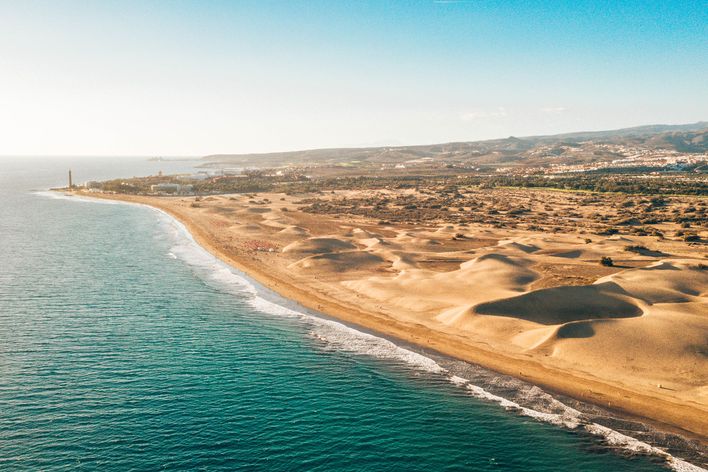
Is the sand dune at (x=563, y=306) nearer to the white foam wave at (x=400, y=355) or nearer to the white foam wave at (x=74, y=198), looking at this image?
the white foam wave at (x=400, y=355)

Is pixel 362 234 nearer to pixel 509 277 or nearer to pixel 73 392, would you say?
pixel 509 277

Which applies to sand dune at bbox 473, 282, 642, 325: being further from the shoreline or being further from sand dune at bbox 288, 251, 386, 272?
sand dune at bbox 288, 251, 386, 272

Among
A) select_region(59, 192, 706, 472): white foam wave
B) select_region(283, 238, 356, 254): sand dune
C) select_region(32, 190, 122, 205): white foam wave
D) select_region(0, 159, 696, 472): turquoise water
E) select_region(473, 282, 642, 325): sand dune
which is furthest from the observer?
select_region(32, 190, 122, 205): white foam wave

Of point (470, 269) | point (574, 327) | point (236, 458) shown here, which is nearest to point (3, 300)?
point (236, 458)

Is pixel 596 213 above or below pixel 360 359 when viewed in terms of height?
above

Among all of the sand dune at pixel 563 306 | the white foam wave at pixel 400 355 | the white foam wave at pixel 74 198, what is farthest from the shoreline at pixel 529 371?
the white foam wave at pixel 74 198

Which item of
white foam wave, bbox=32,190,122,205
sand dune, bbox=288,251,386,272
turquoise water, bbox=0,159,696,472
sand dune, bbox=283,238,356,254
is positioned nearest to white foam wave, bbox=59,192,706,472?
turquoise water, bbox=0,159,696,472
